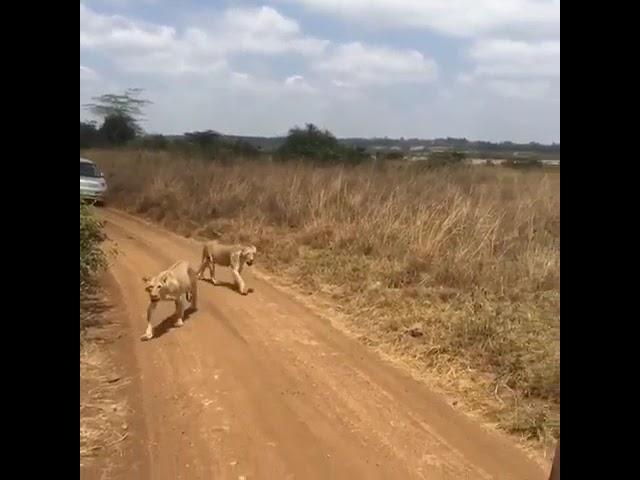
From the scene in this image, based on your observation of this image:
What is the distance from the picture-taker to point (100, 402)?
195 inches

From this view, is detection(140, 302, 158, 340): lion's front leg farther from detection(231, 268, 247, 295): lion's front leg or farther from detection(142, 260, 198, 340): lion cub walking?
detection(231, 268, 247, 295): lion's front leg

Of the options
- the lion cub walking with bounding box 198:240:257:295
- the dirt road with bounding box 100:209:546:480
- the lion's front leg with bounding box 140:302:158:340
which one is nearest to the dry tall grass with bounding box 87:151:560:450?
the dirt road with bounding box 100:209:546:480

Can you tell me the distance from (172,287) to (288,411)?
7.06 ft

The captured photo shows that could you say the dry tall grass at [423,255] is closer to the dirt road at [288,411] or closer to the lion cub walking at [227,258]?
the dirt road at [288,411]

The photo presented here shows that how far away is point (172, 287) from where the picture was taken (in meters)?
6.63

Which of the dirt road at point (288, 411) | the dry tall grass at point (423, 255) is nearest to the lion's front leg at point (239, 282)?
the dry tall grass at point (423, 255)

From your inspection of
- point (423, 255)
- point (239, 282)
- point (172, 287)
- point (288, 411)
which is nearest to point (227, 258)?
point (239, 282)

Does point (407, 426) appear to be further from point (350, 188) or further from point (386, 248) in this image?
point (350, 188)

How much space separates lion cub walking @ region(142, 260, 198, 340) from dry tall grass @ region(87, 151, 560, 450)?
5.29ft

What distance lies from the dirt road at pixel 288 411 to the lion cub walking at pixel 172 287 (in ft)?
0.50

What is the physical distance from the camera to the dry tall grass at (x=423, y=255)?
5691mm

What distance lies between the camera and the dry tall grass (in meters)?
5.69
